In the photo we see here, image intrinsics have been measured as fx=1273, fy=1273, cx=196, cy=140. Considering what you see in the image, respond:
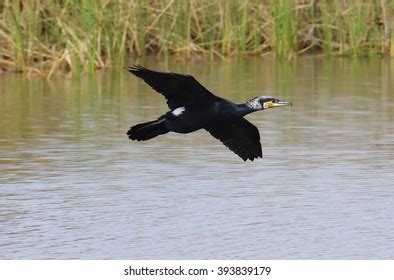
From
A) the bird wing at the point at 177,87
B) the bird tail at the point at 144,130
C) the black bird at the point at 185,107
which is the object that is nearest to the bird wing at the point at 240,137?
the black bird at the point at 185,107

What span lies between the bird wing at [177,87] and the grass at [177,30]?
19.3 ft

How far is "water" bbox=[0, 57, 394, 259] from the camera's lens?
677 cm

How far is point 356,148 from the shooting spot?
9.54 m

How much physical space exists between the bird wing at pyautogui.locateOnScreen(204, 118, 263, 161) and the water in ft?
1.01

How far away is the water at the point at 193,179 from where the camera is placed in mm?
6766

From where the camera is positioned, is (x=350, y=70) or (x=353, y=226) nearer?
(x=353, y=226)

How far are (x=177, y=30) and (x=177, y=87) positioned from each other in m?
7.50

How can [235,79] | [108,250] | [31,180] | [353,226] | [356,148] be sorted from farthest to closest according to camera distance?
[235,79], [356,148], [31,180], [353,226], [108,250]

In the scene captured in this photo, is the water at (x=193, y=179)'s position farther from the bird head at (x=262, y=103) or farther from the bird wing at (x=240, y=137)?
the bird head at (x=262, y=103)

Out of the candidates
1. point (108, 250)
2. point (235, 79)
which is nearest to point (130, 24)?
point (235, 79)

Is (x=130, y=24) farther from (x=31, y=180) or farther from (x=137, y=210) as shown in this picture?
(x=137, y=210)

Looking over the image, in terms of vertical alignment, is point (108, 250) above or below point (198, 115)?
below

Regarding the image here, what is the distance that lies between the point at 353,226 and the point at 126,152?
2873 mm

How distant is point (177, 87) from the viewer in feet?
23.6
